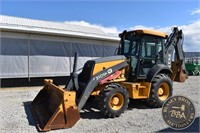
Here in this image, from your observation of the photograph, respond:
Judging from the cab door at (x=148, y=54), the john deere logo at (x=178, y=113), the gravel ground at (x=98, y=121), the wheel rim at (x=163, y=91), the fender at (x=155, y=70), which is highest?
the cab door at (x=148, y=54)

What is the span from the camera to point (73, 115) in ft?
15.8

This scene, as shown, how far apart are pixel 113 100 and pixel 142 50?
76.2 inches

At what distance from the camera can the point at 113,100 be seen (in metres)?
5.66

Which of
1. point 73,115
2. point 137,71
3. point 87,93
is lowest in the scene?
point 73,115

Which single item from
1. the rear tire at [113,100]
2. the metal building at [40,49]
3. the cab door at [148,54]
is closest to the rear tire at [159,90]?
the cab door at [148,54]

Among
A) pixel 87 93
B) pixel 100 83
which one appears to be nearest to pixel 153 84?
pixel 100 83

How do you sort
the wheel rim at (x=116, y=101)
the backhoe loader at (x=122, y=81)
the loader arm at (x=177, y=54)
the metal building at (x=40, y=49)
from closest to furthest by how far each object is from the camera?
the backhoe loader at (x=122, y=81), the wheel rim at (x=116, y=101), the loader arm at (x=177, y=54), the metal building at (x=40, y=49)

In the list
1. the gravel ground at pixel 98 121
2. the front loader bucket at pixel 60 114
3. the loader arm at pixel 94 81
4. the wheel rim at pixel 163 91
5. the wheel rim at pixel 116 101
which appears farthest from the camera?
the wheel rim at pixel 163 91

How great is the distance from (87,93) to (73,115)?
80 cm

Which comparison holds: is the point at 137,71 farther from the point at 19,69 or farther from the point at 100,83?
the point at 19,69

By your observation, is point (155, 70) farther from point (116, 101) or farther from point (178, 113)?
point (178, 113)

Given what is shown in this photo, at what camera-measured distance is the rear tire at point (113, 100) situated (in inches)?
214

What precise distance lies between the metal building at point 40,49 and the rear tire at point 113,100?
20.1 ft

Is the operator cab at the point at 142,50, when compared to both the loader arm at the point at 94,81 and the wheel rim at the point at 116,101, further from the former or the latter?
the wheel rim at the point at 116,101
